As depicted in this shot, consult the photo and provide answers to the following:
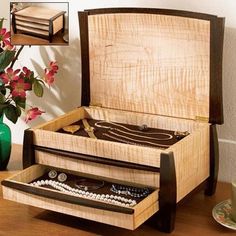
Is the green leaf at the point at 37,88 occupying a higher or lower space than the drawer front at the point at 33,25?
lower

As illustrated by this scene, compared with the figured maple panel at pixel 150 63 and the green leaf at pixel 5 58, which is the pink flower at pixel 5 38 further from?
the figured maple panel at pixel 150 63

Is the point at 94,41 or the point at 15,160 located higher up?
the point at 94,41

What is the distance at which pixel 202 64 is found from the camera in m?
1.16

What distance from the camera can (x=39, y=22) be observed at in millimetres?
1348

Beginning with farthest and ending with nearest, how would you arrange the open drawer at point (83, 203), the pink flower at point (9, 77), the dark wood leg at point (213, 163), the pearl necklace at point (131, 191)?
the pink flower at point (9, 77) → the dark wood leg at point (213, 163) → the pearl necklace at point (131, 191) → the open drawer at point (83, 203)

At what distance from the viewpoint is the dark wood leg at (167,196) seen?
0.99 meters

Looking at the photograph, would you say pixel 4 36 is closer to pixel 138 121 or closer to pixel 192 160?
pixel 138 121

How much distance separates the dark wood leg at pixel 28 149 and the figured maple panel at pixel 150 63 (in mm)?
228

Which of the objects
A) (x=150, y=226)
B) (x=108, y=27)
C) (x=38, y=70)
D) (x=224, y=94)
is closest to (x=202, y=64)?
(x=224, y=94)

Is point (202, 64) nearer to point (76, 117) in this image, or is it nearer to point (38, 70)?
point (76, 117)

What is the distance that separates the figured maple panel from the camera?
1167 mm

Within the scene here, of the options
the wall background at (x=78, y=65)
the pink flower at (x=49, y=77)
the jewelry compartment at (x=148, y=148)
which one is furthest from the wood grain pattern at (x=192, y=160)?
the pink flower at (x=49, y=77)

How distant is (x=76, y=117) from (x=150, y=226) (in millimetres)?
338

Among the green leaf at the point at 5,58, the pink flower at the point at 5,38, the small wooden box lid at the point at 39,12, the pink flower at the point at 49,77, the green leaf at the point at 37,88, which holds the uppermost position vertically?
the small wooden box lid at the point at 39,12
